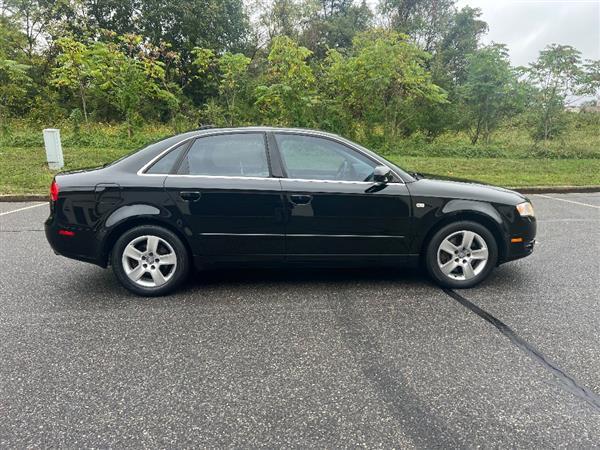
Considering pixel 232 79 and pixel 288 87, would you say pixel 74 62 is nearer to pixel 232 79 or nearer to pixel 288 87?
pixel 232 79

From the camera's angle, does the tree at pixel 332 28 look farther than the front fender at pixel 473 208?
Yes

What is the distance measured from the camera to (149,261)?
3.61 metres

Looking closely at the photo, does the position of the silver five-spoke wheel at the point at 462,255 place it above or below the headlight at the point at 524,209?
below

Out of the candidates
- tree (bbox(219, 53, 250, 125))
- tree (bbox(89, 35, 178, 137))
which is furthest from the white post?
tree (bbox(219, 53, 250, 125))

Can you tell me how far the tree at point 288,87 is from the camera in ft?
41.8

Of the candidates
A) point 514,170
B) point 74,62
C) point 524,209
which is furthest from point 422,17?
point 524,209

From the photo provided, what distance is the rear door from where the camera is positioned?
3.57 metres

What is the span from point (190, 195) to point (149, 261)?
2.30 ft

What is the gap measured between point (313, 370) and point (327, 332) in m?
0.50

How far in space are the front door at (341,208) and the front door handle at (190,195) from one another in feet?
2.53

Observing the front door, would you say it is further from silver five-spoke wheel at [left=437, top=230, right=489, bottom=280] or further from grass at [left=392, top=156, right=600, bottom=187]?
grass at [left=392, top=156, right=600, bottom=187]

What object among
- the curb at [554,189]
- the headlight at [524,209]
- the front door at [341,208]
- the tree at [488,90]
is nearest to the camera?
the front door at [341,208]

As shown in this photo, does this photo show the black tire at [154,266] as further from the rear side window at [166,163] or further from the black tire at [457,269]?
the black tire at [457,269]

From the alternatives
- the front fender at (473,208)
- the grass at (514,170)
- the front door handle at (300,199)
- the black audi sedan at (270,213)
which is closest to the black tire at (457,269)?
the black audi sedan at (270,213)
